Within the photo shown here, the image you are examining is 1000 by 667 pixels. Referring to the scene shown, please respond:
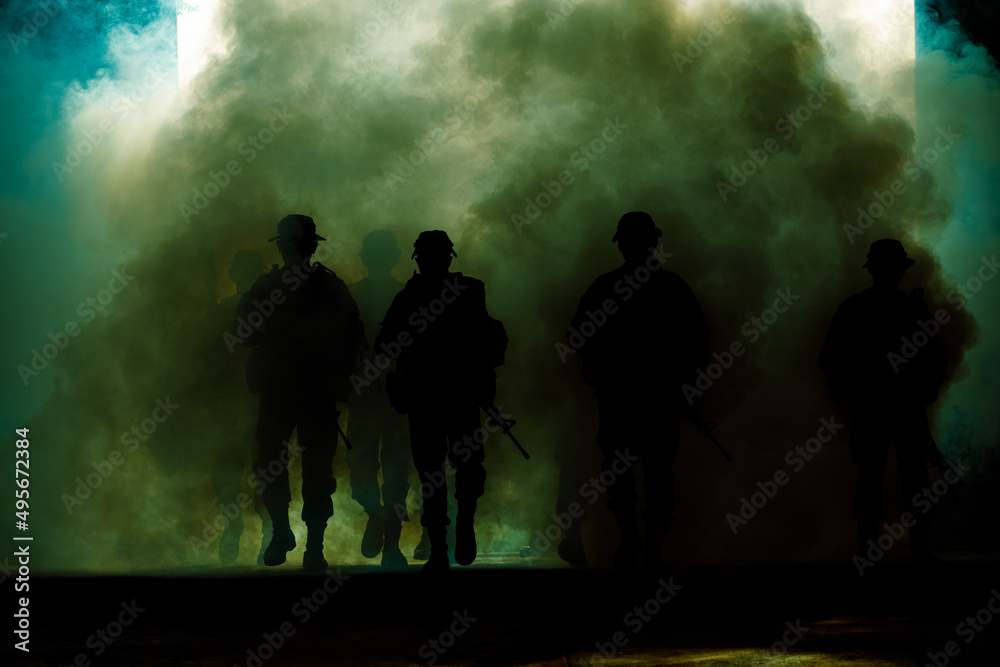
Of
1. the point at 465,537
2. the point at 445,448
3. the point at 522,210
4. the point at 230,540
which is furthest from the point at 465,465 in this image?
the point at 522,210

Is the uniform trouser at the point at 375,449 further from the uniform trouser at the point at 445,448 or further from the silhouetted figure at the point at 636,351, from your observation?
the silhouetted figure at the point at 636,351

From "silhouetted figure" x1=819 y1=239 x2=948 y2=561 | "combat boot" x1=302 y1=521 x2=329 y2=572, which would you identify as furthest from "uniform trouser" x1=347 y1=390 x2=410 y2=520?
"silhouetted figure" x1=819 y1=239 x2=948 y2=561

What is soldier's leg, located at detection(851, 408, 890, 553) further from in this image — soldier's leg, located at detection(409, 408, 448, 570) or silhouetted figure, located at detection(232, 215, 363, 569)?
silhouetted figure, located at detection(232, 215, 363, 569)

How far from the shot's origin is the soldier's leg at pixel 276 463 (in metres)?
7.34

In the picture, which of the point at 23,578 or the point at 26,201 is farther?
the point at 26,201

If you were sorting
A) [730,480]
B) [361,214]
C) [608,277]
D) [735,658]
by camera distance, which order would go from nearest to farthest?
[735,658]
[608,277]
[730,480]
[361,214]

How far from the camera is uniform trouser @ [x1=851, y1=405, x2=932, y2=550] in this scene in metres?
7.04

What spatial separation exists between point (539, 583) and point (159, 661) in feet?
6.83

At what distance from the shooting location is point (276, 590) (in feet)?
18.7

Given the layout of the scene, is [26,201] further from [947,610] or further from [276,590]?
[947,610]

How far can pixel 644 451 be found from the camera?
659 cm

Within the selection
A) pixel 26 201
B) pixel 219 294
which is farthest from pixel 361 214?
pixel 26 201

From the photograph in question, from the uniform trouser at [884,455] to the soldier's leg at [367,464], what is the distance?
343 centimetres

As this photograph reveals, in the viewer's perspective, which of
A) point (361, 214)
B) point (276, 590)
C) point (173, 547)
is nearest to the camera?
point (276, 590)
